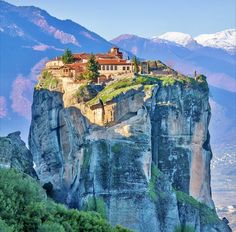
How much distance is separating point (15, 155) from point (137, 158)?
38.3ft

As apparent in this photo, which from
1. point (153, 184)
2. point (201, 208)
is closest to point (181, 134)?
point (201, 208)

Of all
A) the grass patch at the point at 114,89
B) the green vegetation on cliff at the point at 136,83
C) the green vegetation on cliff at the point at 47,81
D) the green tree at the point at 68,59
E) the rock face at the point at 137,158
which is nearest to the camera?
the rock face at the point at 137,158

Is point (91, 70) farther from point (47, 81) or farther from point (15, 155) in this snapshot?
point (15, 155)

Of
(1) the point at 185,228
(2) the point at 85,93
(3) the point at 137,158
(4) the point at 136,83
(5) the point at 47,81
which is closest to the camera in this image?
(3) the point at 137,158

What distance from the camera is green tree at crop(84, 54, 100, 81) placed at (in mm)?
79188

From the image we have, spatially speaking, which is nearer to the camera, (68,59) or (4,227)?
(4,227)

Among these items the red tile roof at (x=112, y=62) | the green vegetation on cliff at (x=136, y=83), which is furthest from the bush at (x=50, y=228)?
the red tile roof at (x=112, y=62)

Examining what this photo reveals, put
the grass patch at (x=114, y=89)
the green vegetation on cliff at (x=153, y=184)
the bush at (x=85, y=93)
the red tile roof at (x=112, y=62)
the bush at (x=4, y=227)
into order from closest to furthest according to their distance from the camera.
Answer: the bush at (x=4, y=227)
the green vegetation on cliff at (x=153, y=184)
the grass patch at (x=114, y=89)
the bush at (x=85, y=93)
the red tile roof at (x=112, y=62)

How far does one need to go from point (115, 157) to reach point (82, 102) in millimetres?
7899

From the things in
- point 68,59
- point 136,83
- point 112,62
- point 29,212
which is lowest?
point 29,212

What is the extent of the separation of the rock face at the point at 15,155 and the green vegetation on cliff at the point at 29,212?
10.2 metres

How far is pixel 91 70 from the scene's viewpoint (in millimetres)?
79562

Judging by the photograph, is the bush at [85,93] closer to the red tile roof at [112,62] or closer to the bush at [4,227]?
the red tile roof at [112,62]

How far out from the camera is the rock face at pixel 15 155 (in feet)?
185
